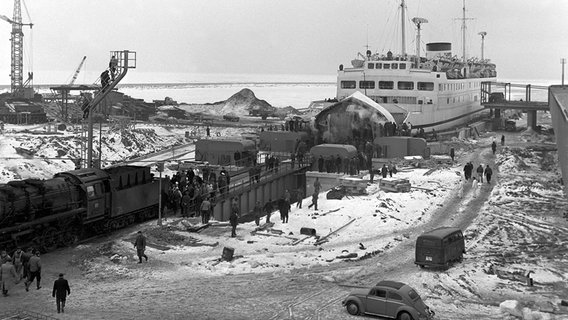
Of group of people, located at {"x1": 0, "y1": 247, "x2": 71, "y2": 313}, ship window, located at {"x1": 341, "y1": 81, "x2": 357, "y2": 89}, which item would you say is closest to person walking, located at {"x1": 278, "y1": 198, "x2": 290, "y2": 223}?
group of people, located at {"x1": 0, "y1": 247, "x2": 71, "y2": 313}

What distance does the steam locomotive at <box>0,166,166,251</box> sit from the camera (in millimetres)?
23422

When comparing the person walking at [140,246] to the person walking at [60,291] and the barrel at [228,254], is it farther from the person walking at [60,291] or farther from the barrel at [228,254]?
the person walking at [60,291]

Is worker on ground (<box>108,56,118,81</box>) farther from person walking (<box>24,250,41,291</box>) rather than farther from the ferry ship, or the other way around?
the ferry ship

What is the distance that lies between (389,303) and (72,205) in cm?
1412

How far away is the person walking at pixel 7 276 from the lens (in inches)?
769

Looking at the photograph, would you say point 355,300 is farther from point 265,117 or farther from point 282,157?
point 265,117

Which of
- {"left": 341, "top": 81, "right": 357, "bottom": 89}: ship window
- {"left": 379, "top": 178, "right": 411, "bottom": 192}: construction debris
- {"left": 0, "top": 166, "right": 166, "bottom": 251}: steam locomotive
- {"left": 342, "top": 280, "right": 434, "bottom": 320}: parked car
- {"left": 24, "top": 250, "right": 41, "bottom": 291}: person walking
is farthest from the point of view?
{"left": 341, "top": 81, "right": 357, "bottom": 89}: ship window

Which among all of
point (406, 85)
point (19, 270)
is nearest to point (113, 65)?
point (19, 270)

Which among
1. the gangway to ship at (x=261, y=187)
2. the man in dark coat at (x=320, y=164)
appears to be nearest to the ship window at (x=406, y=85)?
the gangway to ship at (x=261, y=187)

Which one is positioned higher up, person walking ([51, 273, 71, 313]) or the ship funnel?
the ship funnel

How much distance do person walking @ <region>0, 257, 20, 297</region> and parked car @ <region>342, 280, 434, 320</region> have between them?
1018cm

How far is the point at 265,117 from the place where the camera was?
96.2 m

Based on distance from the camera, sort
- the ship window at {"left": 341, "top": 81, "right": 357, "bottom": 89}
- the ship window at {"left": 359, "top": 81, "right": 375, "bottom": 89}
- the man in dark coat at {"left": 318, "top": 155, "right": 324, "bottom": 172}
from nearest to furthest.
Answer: the man in dark coat at {"left": 318, "top": 155, "right": 324, "bottom": 172} → the ship window at {"left": 359, "top": 81, "right": 375, "bottom": 89} → the ship window at {"left": 341, "top": 81, "right": 357, "bottom": 89}

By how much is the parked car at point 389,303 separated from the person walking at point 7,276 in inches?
401
